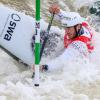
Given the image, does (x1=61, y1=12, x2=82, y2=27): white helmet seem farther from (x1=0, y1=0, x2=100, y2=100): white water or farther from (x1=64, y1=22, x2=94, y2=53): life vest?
(x1=0, y1=0, x2=100, y2=100): white water

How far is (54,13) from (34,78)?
1.11 metres

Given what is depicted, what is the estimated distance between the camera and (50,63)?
6.02 m

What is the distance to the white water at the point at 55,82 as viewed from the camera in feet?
17.5

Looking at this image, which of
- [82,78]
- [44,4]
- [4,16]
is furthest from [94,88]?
[44,4]

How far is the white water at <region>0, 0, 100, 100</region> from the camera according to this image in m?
5.32

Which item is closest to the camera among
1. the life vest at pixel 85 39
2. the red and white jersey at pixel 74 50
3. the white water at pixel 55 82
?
the white water at pixel 55 82

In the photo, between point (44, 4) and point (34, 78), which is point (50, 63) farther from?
point (44, 4)

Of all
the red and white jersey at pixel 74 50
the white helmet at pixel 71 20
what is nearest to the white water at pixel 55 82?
the red and white jersey at pixel 74 50

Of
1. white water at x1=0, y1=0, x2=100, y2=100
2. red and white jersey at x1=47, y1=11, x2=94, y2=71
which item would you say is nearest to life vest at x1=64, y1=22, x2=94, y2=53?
red and white jersey at x1=47, y1=11, x2=94, y2=71

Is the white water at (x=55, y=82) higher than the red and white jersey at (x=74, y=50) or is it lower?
Result: lower

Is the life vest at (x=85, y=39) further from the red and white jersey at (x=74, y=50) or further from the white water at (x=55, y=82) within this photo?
the white water at (x=55, y=82)

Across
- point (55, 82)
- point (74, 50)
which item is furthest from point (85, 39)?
point (55, 82)

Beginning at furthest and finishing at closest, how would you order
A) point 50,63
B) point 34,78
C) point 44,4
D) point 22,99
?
1. point 44,4
2. point 50,63
3. point 34,78
4. point 22,99

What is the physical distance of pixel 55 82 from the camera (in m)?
5.69
